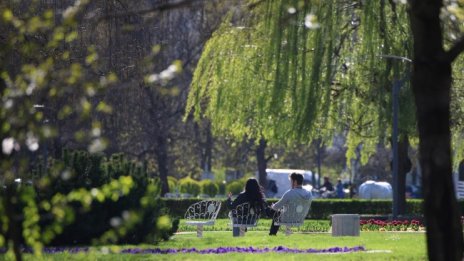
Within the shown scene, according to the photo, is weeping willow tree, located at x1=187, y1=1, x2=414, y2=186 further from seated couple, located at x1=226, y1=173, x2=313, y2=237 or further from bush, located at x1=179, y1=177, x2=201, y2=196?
bush, located at x1=179, y1=177, x2=201, y2=196

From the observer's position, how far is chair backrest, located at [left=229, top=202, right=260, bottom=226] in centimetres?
2314

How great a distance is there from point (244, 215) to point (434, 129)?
46.7 feet

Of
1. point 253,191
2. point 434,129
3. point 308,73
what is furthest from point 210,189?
point 434,129

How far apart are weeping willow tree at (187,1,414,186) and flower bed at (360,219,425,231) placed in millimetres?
3240

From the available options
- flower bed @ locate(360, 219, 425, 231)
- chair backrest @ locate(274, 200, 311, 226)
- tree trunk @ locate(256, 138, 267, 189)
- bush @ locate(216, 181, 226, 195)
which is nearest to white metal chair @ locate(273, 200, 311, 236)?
chair backrest @ locate(274, 200, 311, 226)

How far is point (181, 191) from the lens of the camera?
214 feet

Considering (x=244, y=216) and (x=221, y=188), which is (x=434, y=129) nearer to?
(x=244, y=216)

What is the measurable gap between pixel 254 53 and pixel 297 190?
9.91 meters

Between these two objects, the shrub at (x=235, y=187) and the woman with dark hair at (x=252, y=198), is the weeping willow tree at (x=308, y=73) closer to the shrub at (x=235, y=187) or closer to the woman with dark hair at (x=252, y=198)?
the woman with dark hair at (x=252, y=198)

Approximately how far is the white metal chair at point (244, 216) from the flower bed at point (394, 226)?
17.6 feet

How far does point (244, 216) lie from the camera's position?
76.3 ft

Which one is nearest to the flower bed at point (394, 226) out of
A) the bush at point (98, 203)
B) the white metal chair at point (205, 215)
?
the white metal chair at point (205, 215)

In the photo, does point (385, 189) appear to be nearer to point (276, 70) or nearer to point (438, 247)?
point (276, 70)

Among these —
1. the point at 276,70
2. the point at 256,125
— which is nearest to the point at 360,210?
the point at 256,125
